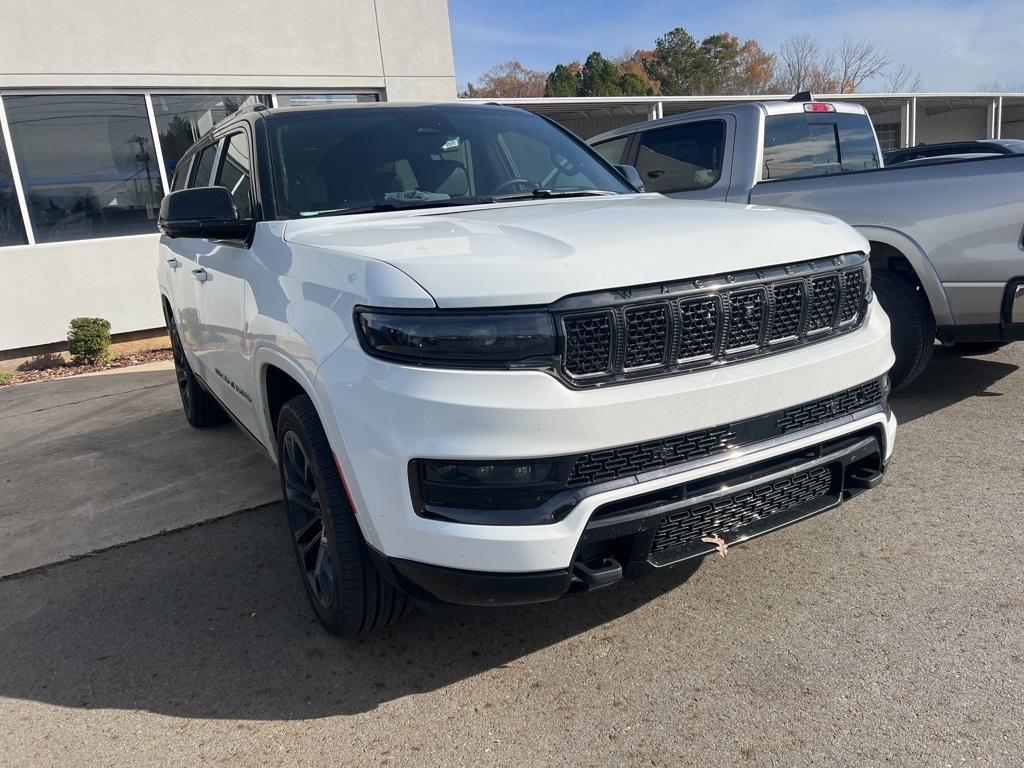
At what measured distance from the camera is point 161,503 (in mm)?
4203

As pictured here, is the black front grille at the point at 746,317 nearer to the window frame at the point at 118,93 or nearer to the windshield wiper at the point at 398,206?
the windshield wiper at the point at 398,206

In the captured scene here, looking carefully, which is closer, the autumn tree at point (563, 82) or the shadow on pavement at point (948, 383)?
the shadow on pavement at point (948, 383)

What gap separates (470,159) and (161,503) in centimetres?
250

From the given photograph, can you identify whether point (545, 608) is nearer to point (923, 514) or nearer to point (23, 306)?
point (923, 514)

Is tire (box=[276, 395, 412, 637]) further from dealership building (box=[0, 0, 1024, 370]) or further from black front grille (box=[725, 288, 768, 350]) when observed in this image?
dealership building (box=[0, 0, 1024, 370])

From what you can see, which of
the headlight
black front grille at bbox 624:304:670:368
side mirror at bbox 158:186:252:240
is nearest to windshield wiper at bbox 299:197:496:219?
side mirror at bbox 158:186:252:240

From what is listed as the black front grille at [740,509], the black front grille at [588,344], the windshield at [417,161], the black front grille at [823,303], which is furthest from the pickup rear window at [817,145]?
the black front grille at [588,344]

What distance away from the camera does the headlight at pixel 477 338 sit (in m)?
1.99

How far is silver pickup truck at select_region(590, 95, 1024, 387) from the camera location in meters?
4.11

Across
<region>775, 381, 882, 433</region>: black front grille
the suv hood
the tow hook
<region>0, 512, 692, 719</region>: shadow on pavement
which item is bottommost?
<region>0, 512, 692, 719</region>: shadow on pavement

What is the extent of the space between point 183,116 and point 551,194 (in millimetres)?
7651

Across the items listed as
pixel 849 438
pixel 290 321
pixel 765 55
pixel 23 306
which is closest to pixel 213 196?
pixel 290 321

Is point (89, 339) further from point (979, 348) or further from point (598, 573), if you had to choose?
point (979, 348)

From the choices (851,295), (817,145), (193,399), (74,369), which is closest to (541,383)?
(851,295)
